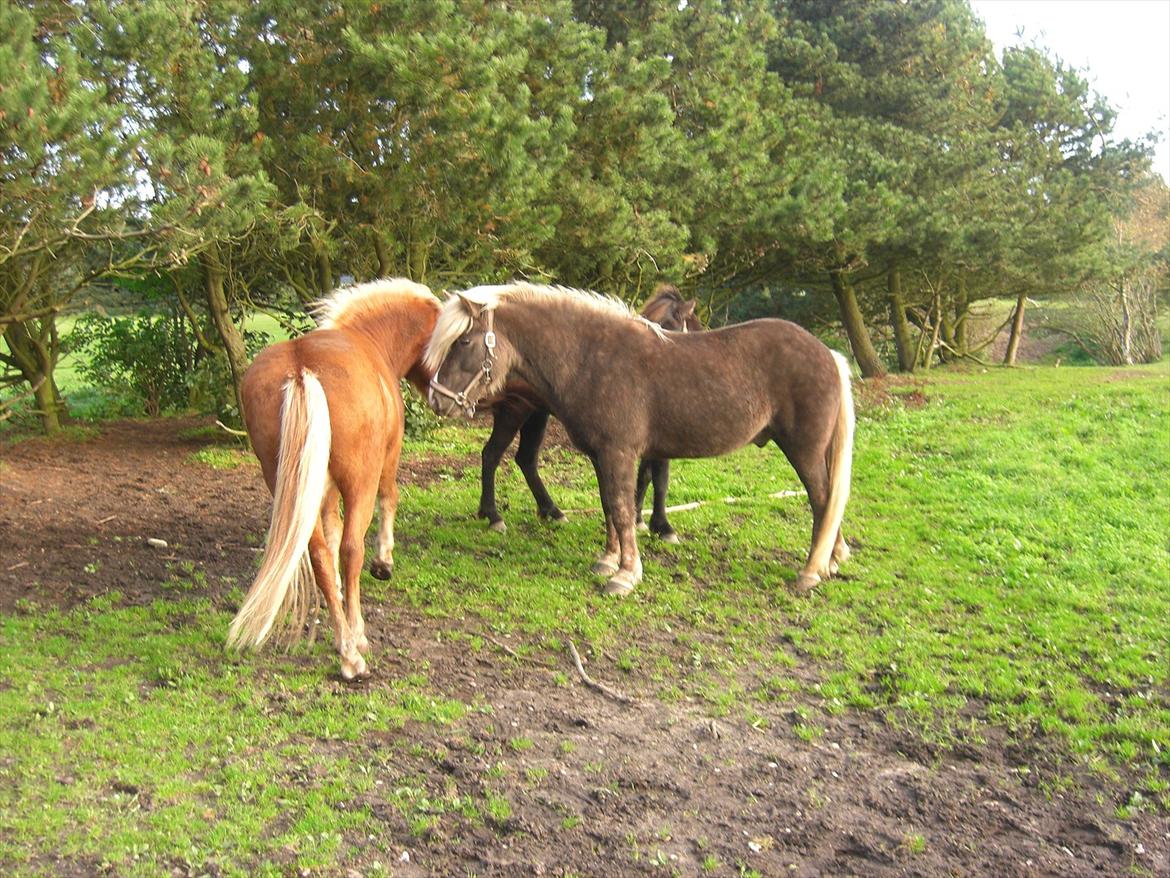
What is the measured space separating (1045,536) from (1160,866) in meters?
4.78

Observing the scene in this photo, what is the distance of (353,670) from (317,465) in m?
1.05

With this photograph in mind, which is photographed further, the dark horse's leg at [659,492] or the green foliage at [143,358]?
the green foliage at [143,358]

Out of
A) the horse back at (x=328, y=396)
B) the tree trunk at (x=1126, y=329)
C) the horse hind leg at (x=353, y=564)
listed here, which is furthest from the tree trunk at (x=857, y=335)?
the horse hind leg at (x=353, y=564)

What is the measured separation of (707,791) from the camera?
4.08 meters

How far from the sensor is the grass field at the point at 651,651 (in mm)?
3742

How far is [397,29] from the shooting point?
341 inches

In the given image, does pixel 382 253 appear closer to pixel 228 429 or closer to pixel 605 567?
pixel 228 429

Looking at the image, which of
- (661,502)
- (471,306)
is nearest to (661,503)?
(661,502)

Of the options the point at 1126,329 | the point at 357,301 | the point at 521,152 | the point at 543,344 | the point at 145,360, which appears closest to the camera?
the point at 357,301

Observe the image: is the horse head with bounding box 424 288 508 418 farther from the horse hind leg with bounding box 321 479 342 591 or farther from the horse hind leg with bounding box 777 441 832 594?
the horse hind leg with bounding box 777 441 832 594

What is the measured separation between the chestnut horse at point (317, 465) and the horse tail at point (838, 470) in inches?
115

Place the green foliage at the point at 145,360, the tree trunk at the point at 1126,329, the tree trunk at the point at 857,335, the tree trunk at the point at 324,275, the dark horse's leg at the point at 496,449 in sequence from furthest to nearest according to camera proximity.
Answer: the tree trunk at the point at 1126,329
the tree trunk at the point at 857,335
the green foliage at the point at 145,360
the tree trunk at the point at 324,275
the dark horse's leg at the point at 496,449

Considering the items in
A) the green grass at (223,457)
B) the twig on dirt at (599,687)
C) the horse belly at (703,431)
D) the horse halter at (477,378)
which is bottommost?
the twig on dirt at (599,687)

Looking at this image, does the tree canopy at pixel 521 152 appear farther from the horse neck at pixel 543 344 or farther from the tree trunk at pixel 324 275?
the horse neck at pixel 543 344
